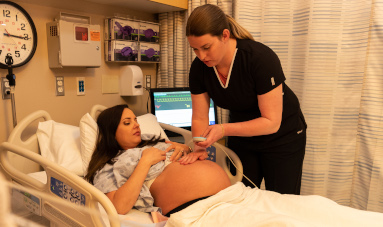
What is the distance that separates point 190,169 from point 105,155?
47 cm

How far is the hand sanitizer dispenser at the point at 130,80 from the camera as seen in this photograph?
2.32 meters

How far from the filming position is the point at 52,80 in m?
1.94

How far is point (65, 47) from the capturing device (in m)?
1.82

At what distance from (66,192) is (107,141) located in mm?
464

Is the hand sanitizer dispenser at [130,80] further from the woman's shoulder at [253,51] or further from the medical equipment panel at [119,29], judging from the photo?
the woman's shoulder at [253,51]

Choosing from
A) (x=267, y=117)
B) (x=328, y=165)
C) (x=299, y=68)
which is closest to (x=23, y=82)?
(x=267, y=117)

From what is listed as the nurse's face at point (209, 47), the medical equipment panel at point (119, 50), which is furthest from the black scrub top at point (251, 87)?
the medical equipment panel at point (119, 50)

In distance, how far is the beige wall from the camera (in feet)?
5.83

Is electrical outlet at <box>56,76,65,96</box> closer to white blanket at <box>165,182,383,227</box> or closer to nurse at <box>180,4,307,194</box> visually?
nurse at <box>180,4,307,194</box>

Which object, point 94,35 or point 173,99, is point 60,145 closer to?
point 94,35

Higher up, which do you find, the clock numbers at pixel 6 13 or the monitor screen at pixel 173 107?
the clock numbers at pixel 6 13

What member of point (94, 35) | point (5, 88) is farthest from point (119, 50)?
point (5, 88)

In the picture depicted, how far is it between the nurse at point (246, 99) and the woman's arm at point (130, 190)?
0.67 ft

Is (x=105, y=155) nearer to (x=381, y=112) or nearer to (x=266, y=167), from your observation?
(x=266, y=167)
